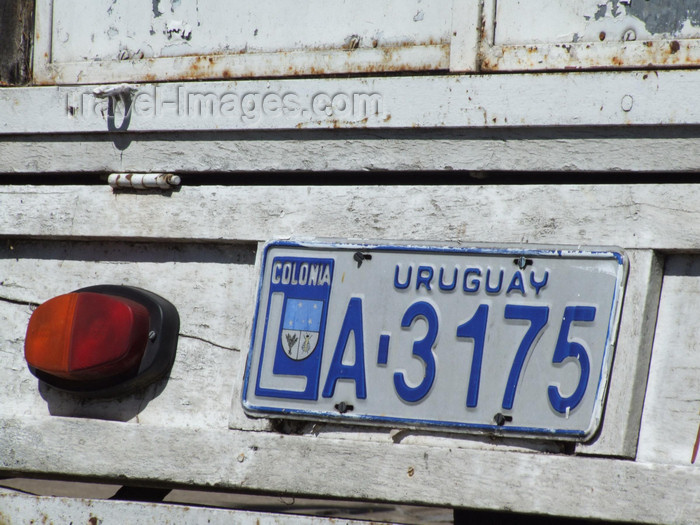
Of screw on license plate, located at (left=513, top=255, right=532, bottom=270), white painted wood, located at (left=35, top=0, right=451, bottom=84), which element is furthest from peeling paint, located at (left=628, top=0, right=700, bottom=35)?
screw on license plate, located at (left=513, top=255, right=532, bottom=270)

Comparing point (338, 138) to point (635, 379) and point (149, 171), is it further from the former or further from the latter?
point (635, 379)

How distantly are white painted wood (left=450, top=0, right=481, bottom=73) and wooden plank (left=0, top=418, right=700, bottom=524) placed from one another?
94 cm

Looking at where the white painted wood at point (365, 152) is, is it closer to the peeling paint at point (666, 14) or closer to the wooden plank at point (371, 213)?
the wooden plank at point (371, 213)

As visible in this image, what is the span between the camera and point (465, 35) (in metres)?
2.18

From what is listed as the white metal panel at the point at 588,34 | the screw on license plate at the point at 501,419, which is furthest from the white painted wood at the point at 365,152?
the screw on license plate at the point at 501,419

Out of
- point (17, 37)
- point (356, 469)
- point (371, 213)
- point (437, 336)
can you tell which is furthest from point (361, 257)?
point (17, 37)

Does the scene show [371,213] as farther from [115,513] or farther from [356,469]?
[115,513]

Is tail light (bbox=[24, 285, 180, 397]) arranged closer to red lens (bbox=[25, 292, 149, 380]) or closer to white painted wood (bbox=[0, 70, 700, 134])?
red lens (bbox=[25, 292, 149, 380])

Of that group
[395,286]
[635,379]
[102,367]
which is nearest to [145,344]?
[102,367]

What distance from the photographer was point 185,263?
2459 mm

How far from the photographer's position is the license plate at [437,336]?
1.97m

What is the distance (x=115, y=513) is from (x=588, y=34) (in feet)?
5.59

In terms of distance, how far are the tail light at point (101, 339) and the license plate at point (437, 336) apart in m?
0.30

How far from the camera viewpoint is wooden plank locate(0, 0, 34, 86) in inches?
103
